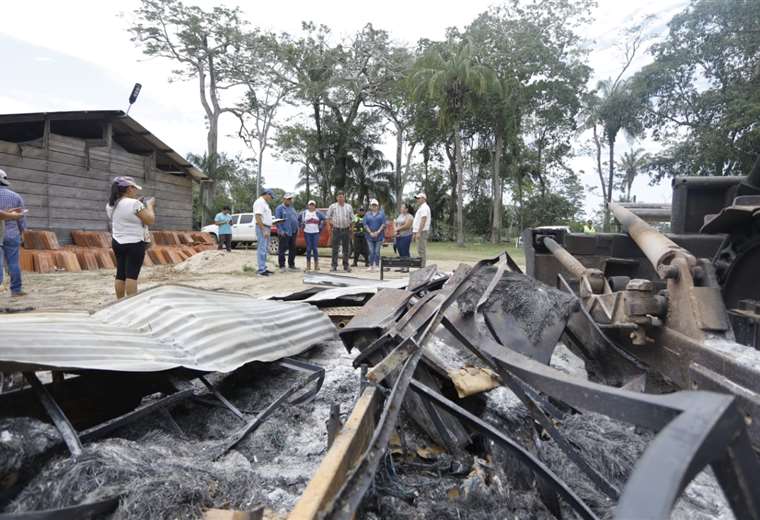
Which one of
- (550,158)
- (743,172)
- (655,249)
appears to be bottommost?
(655,249)

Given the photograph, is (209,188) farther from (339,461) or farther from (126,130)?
(339,461)

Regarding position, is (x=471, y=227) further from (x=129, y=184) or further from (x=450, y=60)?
(x=129, y=184)

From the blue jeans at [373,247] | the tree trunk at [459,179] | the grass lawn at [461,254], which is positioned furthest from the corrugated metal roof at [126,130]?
the tree trunk at [459,179]

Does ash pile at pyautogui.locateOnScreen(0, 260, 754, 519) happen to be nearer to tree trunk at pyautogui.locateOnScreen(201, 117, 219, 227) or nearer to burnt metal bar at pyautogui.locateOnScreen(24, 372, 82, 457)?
burnt metal bar at pyautogui.locateOnScreen(24, 372, 82, 457)

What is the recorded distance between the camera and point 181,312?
2918mm

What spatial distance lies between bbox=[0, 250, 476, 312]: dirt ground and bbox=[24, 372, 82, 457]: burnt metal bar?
3.03m

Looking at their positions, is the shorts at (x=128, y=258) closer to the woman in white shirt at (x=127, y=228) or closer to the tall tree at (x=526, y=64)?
the woman in white shirt at (x=127, y=228)

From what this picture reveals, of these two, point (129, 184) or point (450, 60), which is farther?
point (450, 60)

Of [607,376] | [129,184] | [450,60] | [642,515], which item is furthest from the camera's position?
[450,60]

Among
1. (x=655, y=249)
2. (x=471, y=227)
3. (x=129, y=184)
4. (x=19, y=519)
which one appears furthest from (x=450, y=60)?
(x=19, y=519)

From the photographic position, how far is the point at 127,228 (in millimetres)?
4734

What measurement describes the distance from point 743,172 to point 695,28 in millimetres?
7347

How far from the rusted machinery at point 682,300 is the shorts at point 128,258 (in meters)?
4.14

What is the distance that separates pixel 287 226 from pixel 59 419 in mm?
8600
